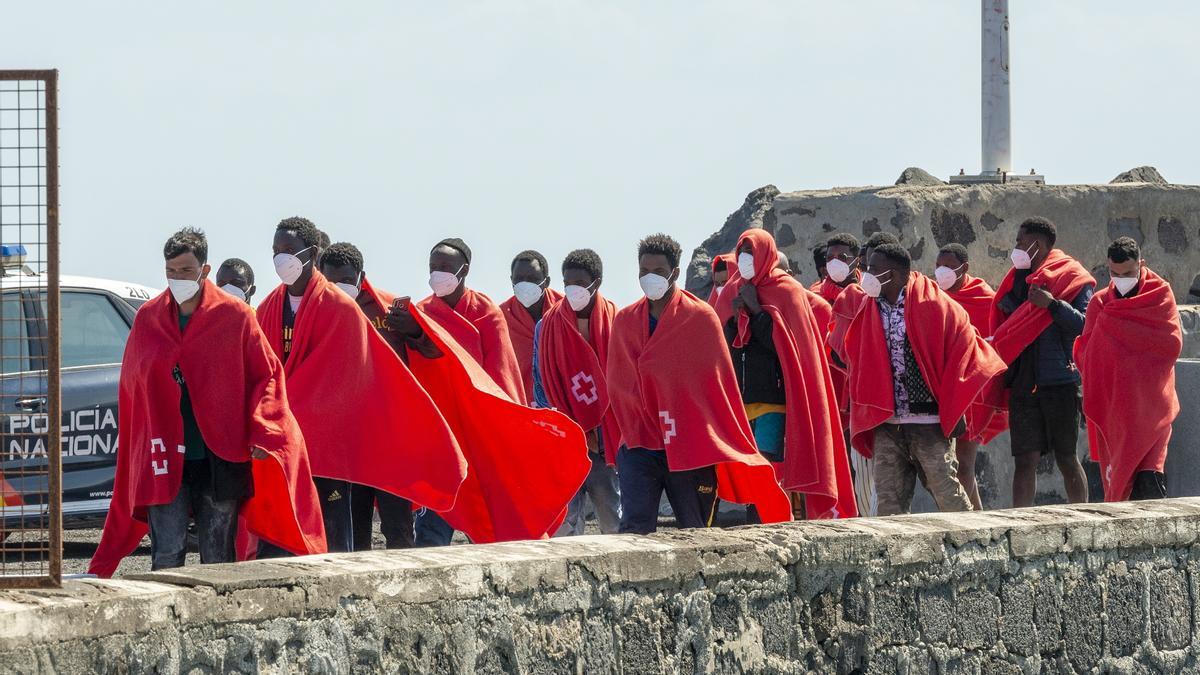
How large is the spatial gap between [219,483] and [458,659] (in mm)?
2470

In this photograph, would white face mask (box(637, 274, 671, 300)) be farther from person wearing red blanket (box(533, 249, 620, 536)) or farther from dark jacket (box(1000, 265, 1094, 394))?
dark jacket (box(1000, 265, 1094, 394))

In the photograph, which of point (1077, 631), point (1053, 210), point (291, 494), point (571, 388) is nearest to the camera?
point (1077, 631)

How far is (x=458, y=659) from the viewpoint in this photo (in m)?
5.14

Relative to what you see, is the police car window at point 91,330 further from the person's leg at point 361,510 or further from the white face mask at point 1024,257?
the white face mask at point 1024,257

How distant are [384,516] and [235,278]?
8.46ft

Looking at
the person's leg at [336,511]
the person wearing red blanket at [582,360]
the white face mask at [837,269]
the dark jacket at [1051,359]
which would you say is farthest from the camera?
the white face mask at [837,269]

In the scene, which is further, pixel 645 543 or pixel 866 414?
pixel 866 414

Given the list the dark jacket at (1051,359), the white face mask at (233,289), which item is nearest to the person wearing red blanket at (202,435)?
the white face mask at (233,289)

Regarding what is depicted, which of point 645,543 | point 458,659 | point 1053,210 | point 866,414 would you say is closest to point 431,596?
point 458,659

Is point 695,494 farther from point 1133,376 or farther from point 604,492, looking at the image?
point 1133,376

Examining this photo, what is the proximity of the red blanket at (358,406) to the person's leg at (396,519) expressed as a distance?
55 cm

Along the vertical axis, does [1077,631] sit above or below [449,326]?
below

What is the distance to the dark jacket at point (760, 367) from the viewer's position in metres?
9.47

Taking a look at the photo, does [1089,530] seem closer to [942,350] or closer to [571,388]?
[942,350]
